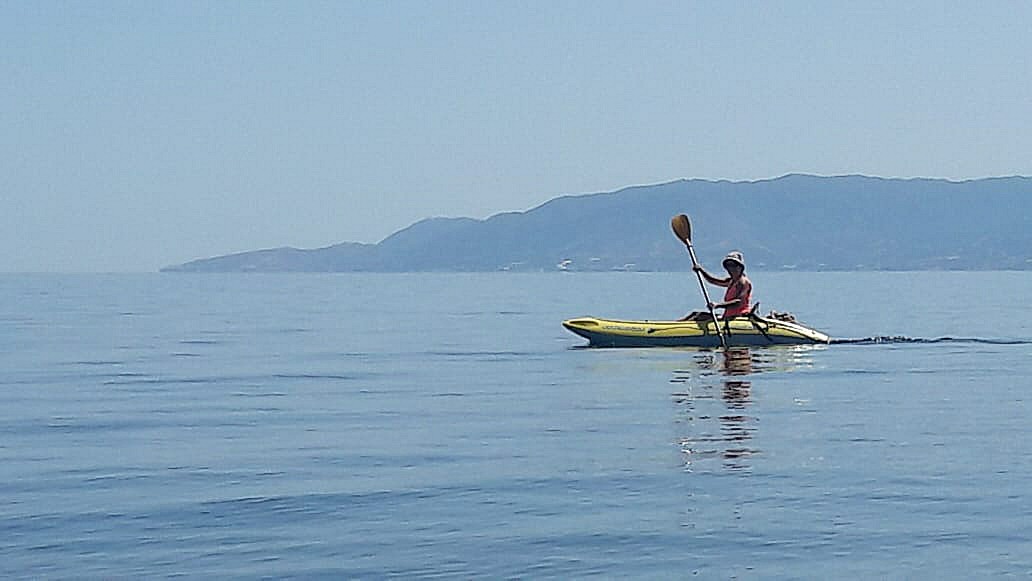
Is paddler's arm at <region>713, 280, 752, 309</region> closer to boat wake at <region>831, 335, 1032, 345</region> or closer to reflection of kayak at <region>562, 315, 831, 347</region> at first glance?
reflection of kayak at <region>562, 315, 831, 347</region>

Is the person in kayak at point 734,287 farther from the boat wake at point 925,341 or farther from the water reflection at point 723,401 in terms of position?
the boat wake at point 925,341

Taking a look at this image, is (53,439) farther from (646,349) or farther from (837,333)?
(837,333)

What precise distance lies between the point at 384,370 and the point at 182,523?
19.0 metres

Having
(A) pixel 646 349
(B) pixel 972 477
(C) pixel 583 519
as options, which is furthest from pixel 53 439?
(A) pixel 646 349

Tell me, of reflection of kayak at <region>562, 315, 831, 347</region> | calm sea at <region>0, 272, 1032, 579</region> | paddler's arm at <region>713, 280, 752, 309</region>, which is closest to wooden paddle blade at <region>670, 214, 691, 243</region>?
reflection of kayak at <region>562, 315, 831, 347</region>

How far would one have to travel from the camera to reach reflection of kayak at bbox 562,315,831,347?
115 feet

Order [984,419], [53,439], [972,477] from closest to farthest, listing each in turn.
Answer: [972,477], [53,439], [984,419]

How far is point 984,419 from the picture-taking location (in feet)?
74.8

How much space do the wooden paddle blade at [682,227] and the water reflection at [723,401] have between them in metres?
3.24

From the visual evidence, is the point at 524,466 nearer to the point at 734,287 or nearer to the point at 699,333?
the point at 734,287

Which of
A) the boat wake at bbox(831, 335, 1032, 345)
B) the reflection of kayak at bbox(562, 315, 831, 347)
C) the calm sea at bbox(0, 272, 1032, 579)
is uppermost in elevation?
the reflection of kayak at bbox(562, 315, 831, 347)

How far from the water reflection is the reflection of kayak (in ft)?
0.88

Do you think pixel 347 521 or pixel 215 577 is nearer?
pixel 215 577

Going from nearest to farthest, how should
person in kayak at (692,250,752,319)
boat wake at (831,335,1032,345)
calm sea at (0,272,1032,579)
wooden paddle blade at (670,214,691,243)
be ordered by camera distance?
calm sea at (0,272,1032,579)
person in kayak at (692,250,752,319)
wooden paddle blade at (670,214,691,243)
boat wake at (831,335,1032,345)
